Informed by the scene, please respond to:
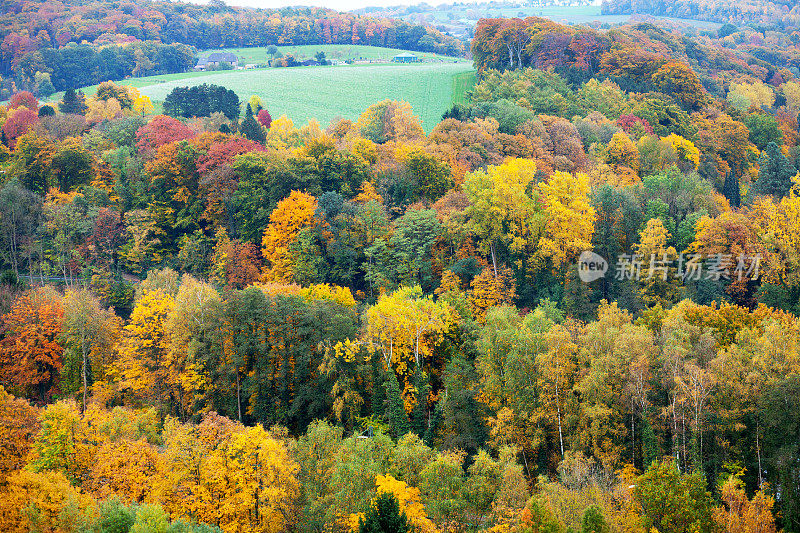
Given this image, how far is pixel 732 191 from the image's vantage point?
299 ft

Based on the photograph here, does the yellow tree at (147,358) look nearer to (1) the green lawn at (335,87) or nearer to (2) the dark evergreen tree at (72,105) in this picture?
(1) the green lawn at (335,87)

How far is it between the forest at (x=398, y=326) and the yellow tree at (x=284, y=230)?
295 mm

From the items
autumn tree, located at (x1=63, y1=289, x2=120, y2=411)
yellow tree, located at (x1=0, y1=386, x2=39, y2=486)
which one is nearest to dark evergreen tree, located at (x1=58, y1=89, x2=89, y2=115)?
autumn tree, located at (x1=63, y1=289, x2=120, y2=411)

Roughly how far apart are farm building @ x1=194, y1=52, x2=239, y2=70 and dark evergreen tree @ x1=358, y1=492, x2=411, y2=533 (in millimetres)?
129484

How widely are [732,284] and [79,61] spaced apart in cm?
12345

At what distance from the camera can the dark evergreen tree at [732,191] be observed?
3541 inches

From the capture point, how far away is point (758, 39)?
606 ft

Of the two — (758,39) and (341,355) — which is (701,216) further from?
(758,39)

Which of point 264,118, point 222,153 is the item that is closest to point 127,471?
point 222,153

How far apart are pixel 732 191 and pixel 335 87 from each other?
211 feet

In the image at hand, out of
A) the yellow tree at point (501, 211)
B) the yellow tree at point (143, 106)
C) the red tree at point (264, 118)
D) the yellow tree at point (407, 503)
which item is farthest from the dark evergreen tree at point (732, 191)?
the yellow tree at point (143, 106)

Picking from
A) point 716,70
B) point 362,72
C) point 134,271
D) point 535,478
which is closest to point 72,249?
point 134,271

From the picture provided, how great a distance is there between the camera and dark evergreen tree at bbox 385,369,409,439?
48.6 metres

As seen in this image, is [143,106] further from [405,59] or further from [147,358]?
[147,358]
